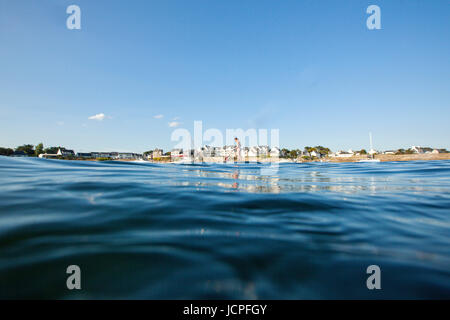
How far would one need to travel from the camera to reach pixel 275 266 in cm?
188

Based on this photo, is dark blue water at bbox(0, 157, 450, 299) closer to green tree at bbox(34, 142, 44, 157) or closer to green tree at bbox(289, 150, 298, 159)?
green tree at bbox(34, 142, 44, 157)

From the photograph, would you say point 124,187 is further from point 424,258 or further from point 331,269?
point 424,258

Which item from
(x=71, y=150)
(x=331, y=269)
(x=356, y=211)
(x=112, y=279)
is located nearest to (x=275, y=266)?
(x=331, y=269)

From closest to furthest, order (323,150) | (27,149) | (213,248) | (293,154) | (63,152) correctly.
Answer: (213,248) → (27,149) → (63,152) → (293,154) → (323,150)

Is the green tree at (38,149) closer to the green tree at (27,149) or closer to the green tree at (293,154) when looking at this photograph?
the green tree at (27,149)

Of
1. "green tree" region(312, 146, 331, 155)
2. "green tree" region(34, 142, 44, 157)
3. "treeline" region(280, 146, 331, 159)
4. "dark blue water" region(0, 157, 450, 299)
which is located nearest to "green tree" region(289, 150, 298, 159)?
"treeline" region(280, 146, 331, 159)

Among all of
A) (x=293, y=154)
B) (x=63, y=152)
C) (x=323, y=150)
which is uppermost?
(x=323, y=150)

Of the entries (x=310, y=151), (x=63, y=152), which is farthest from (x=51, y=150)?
(x=310, y=151)

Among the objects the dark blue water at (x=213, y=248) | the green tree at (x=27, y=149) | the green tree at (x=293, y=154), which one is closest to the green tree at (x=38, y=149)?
the green tree at (x=27, y=149)

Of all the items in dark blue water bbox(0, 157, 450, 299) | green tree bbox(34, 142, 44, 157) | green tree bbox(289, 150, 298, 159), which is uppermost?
green tree bbox(34, 142, 44, 157)

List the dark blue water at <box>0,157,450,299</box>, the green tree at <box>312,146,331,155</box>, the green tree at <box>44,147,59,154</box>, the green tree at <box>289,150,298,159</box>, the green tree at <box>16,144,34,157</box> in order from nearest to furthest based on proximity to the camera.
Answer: the dark blue water at <box>0,157,450,299</box> → the green tree at <box>16,144,34,157</box> → the green tree at <box>44,147,59,154</box> → the green tree at <box>289,150,298,159</box> → the green tree at <box>312,146,331,155</box>

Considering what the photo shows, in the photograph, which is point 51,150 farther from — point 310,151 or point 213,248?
point 310,151

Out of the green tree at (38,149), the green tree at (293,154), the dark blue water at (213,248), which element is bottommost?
the dark blue water at (213,248)
